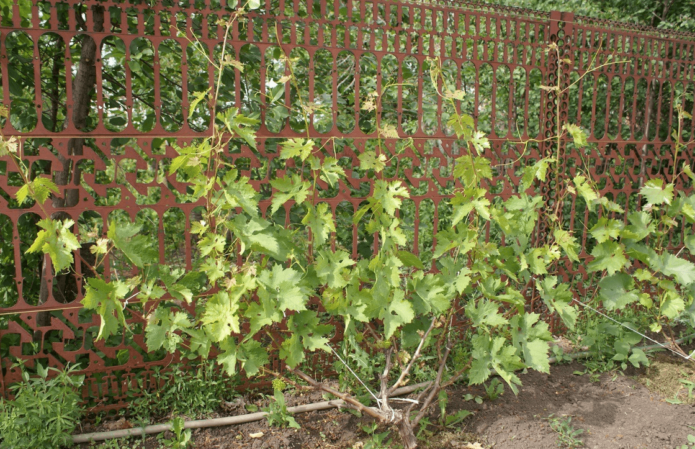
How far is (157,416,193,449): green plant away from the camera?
249 cm

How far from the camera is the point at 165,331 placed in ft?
8.05

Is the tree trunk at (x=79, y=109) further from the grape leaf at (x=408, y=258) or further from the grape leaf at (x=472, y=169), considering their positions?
the grape leaf at (x=472, y=169)

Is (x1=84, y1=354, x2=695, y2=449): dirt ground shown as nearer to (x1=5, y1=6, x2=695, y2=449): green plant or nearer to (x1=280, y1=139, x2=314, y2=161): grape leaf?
(x1=5, y1=6, x2=695, y2=449): green plant

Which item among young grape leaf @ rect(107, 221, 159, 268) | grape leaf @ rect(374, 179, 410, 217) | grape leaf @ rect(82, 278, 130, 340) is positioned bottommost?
grape leaf @ rect(82, 278, 130, 340)

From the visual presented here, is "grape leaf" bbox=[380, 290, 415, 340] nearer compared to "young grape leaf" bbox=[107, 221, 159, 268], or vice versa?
"young grape leaf" bbox=[107, 221, 159, 268]

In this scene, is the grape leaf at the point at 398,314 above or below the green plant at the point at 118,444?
above

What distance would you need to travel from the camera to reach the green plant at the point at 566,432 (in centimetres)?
268

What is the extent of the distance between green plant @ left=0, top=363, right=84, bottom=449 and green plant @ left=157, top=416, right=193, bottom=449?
1.32 feet

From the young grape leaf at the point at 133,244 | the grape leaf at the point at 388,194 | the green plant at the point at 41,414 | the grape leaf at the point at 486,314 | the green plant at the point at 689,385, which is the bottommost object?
the green plant at the point at 689,385

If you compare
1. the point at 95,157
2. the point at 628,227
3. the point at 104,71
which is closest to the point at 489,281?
the point at 628,227

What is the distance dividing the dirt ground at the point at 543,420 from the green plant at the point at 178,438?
53 mm

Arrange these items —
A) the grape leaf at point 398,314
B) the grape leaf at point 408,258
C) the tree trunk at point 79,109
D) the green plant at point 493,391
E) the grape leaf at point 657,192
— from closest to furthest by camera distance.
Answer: the grape leaf at point 398,314
the grape leaf at point 408,258
the tree trunk at point 79,109
the green plant at point 493,391
the grape leaf at point 657,192

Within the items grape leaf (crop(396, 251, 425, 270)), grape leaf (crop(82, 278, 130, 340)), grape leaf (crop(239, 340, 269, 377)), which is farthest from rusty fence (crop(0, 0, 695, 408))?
grape leaf (crop(239, 340, 269, 377))

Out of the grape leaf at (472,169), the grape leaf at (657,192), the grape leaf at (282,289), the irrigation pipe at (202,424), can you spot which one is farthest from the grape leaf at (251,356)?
the grape leaf at (657,192)
